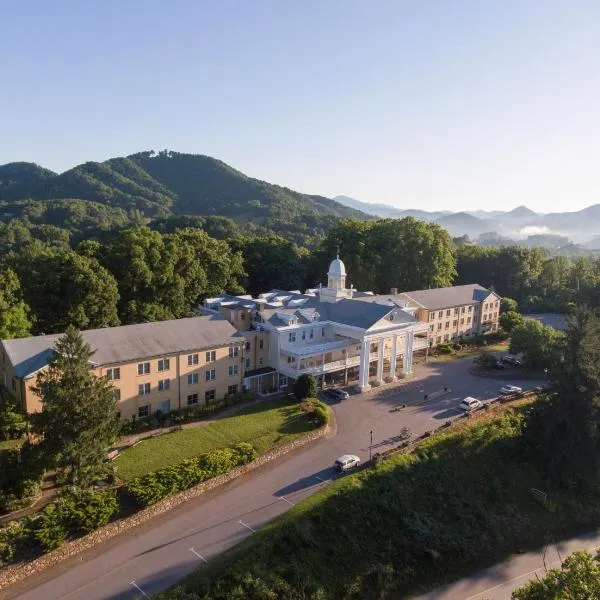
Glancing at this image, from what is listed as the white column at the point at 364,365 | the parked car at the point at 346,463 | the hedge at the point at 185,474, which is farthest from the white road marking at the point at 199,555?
the white column at the point at 364,365

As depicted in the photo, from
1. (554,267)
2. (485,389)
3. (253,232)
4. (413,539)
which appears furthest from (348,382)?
(253,232)

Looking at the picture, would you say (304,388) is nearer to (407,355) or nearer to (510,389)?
(407,355)

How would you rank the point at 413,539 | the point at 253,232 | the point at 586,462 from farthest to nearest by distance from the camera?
the point at 253,232 → the point at 586,462 → the point at 413,539

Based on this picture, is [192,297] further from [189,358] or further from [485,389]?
[485,389]

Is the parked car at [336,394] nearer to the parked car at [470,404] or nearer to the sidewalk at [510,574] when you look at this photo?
the parked car at [470,404]

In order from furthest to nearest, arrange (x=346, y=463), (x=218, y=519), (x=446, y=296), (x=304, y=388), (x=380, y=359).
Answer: (x=446, y=296)
(x=380, y=359)
(x=304, y=388)
(x=346, y=463)
(x=218, y=519)

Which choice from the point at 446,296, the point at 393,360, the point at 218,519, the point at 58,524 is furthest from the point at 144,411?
the point at 446,296

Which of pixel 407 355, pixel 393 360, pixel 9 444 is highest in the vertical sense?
pixel 407 355

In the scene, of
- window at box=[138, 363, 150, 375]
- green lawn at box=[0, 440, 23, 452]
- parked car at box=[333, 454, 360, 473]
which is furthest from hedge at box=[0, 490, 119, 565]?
parked car at box=[333, 454, 360, 473]
